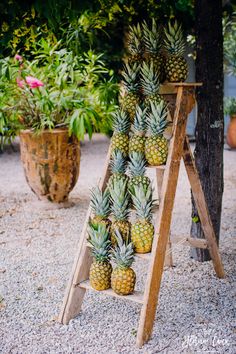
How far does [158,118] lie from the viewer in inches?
121

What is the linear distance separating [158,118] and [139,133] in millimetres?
180

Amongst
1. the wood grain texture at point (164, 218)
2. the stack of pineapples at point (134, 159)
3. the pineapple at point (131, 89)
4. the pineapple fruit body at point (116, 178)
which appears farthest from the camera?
the pineapple at point (131, 89)

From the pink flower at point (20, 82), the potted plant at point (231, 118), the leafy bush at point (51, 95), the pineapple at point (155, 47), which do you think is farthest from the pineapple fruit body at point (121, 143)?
the potted plant at point (231, 118)

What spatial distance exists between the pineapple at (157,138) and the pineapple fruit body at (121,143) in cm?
20

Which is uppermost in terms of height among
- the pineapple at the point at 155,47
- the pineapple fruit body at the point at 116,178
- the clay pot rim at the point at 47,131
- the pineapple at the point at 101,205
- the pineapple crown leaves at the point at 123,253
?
the pineapple at the point at 155,47

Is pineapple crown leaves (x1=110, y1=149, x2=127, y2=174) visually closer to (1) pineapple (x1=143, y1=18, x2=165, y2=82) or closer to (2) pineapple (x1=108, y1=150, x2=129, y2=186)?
(2) pineapple (x1=108, y1=150, x2=129, y2=186)

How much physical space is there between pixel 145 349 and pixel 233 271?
1367 mm

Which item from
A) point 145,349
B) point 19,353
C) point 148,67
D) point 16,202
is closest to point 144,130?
point 148,67

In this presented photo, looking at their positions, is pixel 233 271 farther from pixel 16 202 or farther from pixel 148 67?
pixel 16 202

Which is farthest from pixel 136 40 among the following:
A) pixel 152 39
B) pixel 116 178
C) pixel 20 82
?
pixel 20 82

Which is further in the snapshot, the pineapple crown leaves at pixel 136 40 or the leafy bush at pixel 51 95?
the leafy bush at pixel 51 95

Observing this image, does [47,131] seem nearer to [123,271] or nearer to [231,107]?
[123,271]

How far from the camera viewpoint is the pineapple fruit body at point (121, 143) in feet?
10.7

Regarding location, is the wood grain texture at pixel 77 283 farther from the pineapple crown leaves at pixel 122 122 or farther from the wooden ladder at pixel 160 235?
the pineapple crown leaves at pixel 122 122
